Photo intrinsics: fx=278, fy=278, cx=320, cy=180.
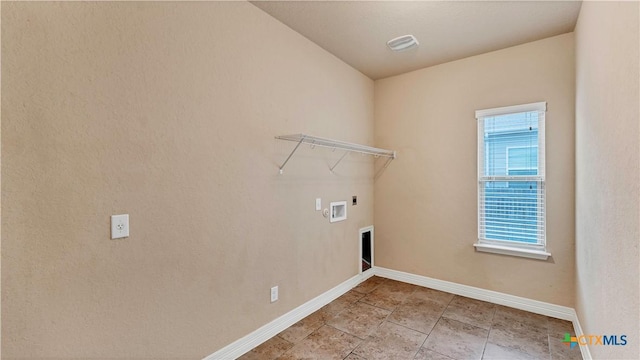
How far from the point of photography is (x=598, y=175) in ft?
5.54

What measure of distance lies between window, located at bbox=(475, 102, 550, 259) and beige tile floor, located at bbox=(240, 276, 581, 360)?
687mm

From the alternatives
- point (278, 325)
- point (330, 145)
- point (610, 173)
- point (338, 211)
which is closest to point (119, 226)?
point (278, 325)

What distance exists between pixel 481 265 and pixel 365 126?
2154mm

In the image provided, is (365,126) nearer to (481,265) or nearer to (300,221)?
(300,221)

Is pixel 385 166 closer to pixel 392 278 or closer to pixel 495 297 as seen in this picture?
pixel 392 278

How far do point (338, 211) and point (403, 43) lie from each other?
1.87 meters

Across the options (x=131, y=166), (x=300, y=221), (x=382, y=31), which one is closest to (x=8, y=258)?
(x=131, y=166)

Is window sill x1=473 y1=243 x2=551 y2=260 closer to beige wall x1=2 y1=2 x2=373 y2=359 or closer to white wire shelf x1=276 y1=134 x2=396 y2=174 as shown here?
white wire shelf x1=276 y1=134 x2=396 y2=174

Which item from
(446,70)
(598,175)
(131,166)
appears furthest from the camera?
A: (446,70)

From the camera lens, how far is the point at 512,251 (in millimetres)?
2914

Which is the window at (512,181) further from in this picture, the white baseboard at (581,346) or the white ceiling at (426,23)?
the white ceiling at (426,23)

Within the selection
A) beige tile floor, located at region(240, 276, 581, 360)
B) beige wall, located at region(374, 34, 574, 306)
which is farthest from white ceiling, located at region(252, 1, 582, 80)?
beige tile floor, located at region(240, 276, 581, 360)

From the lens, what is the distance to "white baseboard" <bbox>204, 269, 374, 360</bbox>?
6.71 feet

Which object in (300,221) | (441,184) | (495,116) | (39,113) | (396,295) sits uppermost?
(495,116)
